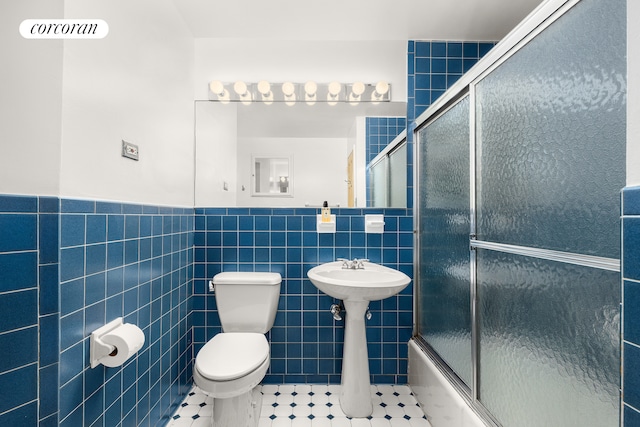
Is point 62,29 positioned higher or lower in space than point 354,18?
lower

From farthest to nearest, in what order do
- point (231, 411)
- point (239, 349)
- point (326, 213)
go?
point (326, 213)
point (239, 349)
point (231, 411)

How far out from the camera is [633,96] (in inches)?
22.7

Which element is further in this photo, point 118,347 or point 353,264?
point 353,264

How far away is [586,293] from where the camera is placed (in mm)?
779

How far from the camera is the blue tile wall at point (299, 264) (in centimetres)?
191

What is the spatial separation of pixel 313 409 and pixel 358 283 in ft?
2.73

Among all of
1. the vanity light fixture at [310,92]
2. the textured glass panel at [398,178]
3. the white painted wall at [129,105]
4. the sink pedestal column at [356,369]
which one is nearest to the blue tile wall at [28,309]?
the white painted wall at [129,105]

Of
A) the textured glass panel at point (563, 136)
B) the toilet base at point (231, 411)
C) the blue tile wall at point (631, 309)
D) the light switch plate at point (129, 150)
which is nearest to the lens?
the blue tile wall at point (631, 309)

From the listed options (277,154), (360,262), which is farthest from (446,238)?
(277,154)

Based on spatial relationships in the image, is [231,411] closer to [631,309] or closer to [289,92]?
[631,309]

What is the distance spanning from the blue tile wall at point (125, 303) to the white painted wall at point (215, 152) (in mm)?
204

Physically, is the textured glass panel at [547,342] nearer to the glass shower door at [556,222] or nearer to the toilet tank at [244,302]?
the glass shower door at [556,222]

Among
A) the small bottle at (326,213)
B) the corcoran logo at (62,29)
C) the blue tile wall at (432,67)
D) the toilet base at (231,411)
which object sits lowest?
the toilet base at (231,411)

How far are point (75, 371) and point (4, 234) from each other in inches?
18.6
